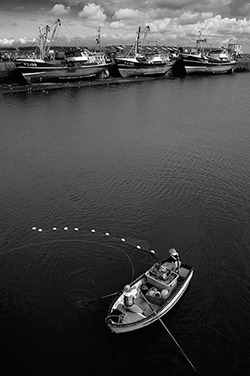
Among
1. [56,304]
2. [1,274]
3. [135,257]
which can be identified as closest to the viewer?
[56,304]

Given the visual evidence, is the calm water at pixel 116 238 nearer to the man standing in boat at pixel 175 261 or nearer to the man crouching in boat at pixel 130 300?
the man crouching in boat at pixel 130 300

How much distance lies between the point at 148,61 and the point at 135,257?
374 ft

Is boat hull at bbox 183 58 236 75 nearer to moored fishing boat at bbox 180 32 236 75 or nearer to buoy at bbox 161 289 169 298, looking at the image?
moored fishing boat at bbox 180 32 236 75

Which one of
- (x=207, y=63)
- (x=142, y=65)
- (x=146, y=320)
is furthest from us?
(x=207, y=63)

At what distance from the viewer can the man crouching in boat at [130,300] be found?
61.4 feet

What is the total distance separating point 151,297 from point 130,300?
1.90m

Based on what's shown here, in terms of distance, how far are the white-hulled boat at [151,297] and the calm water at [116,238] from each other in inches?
44.8

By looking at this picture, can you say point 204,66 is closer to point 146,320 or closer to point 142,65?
point 142,65

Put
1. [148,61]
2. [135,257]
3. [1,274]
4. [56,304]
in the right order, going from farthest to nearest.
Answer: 1. [148,61]
2. [135,257]
3. [1,274]
4. [56,304]

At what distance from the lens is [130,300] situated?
19.0 metres

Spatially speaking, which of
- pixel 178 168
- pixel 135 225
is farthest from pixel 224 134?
pixel 135 225

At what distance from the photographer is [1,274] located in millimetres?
24297

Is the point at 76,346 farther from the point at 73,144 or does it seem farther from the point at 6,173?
the point at 73,144

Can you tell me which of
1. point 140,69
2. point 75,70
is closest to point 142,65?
point 140,69
